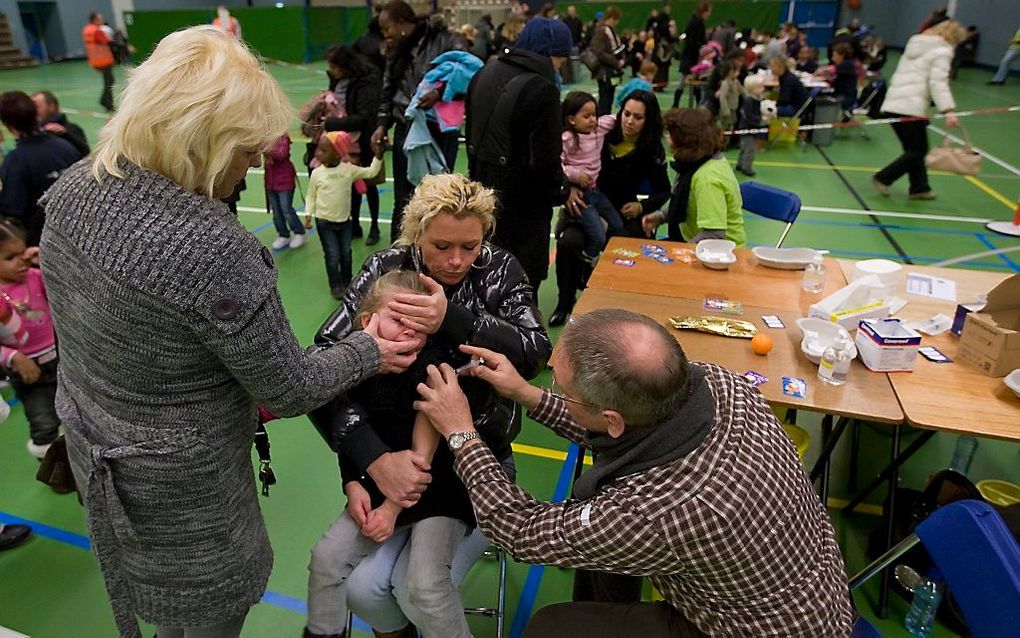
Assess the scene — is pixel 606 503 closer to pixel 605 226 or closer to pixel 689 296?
pixel 689 296

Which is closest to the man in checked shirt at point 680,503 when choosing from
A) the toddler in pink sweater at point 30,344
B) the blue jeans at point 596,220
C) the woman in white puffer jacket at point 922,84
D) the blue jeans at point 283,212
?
the toddler in pink sweater at point 30,344

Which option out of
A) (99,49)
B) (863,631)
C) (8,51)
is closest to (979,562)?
(863,631)

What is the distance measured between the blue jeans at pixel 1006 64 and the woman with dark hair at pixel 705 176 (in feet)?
50.4

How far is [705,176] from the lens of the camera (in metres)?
3.98

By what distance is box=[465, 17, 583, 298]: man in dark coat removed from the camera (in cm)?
367

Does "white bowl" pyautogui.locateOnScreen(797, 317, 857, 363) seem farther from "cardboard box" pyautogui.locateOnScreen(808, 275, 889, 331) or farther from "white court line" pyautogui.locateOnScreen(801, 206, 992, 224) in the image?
"white court line" pyautogui.locateOnScreen(801, 206, 992, 224)

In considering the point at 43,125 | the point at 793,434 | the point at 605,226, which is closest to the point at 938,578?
the point at 793,434

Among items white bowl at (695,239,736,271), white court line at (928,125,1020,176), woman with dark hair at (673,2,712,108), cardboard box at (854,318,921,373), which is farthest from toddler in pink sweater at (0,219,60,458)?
woman with dark hair at (673,2,712,108)

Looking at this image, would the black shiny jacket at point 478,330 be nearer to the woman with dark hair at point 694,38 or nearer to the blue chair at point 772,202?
the blue chair at point 772,202

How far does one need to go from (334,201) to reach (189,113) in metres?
3.85

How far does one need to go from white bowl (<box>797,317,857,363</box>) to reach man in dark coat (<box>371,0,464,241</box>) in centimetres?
315

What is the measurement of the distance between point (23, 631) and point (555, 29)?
3822mm

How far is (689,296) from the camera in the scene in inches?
120

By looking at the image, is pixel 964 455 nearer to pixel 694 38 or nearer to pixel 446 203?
pixel 446 203
